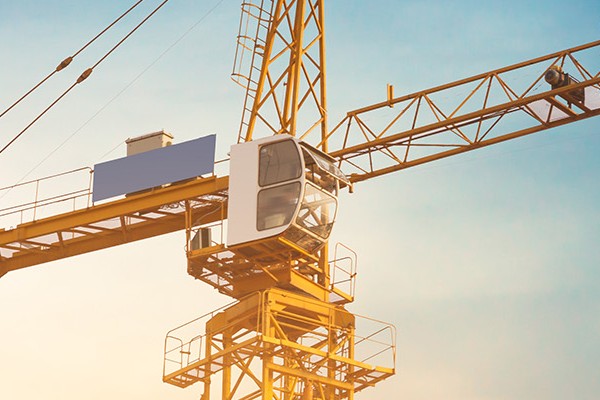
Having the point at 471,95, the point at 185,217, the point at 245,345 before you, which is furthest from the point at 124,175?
the point at 471,95

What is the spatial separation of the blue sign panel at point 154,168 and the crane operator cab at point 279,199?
251 centimetres

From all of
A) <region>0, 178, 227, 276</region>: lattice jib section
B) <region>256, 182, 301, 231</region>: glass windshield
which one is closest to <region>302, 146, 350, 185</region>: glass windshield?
<region>256, 182, 301, 231</region>: glass windshield

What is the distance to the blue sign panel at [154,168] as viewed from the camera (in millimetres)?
41375

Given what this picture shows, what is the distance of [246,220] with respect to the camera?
1497 inches

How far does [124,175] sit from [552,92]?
14000 millimetres

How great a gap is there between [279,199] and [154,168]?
5.84m

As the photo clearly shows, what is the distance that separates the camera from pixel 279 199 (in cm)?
3778

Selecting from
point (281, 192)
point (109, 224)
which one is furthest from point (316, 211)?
point (109, 224)

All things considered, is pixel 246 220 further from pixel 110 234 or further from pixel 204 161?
pixel 110 234

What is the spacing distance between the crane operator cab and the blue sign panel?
2509 mm

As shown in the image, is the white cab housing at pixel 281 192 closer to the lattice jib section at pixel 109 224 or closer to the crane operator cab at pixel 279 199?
the crane operator cab at pixel 279 199

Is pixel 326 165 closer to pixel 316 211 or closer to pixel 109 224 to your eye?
pixel 316 211

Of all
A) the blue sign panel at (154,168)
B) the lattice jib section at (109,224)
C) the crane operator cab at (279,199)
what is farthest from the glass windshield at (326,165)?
the blue sign panel at (154,168)

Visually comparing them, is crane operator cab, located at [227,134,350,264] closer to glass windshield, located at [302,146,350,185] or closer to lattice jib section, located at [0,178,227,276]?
glass windshield, located at [302,146,350,185]
